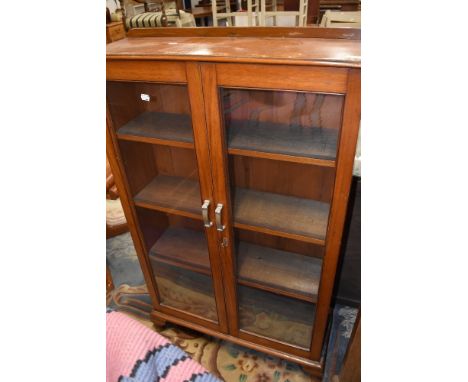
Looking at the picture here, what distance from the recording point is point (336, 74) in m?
0.72

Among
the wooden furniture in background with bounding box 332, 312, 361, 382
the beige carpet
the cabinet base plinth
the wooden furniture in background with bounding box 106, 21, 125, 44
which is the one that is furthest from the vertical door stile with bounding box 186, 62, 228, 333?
the wooden furniture in background with bounding box 106, 21, 125, 44

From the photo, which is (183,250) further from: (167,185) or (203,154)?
(203,154)

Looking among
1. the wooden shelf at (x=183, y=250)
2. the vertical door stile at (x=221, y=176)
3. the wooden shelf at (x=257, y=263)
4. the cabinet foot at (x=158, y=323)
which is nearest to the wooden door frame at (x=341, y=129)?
the vertical door stile at (x=221, y=176)

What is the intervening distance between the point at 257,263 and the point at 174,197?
17.7 inches

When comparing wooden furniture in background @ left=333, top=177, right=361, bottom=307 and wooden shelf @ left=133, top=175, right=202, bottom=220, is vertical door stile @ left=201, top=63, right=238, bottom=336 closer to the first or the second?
wooden shelf @ left=133, top=175, right=202, bottom=220

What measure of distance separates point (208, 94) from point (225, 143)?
16 centimetres

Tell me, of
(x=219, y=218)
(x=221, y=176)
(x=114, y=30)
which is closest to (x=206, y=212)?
(x=219, y=218)

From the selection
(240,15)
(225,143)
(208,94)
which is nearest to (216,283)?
(225,143)

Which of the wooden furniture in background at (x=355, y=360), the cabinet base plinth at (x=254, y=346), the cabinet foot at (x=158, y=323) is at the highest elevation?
the wooden furniture in background at (x=355, y=360)

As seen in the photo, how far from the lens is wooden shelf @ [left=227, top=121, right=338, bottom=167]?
0.90 m

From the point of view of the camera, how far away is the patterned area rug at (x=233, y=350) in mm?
1422

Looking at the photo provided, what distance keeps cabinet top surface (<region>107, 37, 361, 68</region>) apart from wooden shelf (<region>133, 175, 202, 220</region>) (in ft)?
1.66

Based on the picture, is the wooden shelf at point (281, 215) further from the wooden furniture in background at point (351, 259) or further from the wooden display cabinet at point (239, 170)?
the wooden furniture in background at point (351, 259)

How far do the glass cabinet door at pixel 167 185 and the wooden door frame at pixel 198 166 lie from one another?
22 mm
